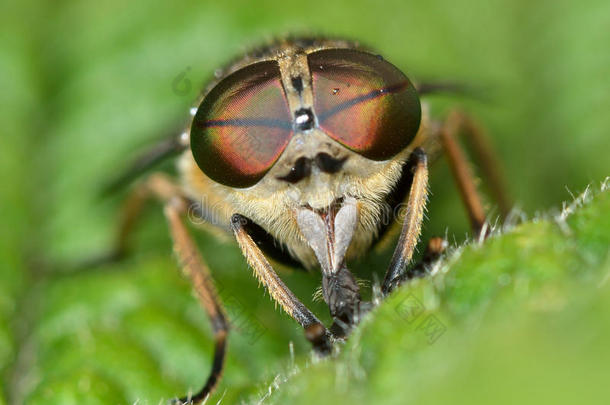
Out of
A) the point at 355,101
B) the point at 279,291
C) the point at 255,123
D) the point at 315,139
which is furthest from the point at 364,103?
the point at 279,291

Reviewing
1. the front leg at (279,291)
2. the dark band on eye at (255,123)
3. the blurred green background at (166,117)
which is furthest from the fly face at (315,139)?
the blurred green background at (166,117)

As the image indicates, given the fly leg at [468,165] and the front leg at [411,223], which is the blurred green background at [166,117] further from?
the front leg at [411,223]

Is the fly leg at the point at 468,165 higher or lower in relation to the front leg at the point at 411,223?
lower

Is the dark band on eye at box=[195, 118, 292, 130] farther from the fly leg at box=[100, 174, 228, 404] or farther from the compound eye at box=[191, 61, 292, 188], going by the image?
the fly leg at box=[100, 174, 228, 404]

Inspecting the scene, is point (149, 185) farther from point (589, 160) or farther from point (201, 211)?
point (589, 160)

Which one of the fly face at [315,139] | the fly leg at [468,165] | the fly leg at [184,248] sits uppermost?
the fly face at [315,139]

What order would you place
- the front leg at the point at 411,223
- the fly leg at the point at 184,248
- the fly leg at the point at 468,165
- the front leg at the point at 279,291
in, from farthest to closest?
the fly leg at the point at 468,165 → the fly leg at the point at 184,248 → the front leg at the point at 411,223 → the front leg at the point at 279,291

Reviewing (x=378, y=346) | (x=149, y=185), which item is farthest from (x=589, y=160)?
(x=378, y=346)
